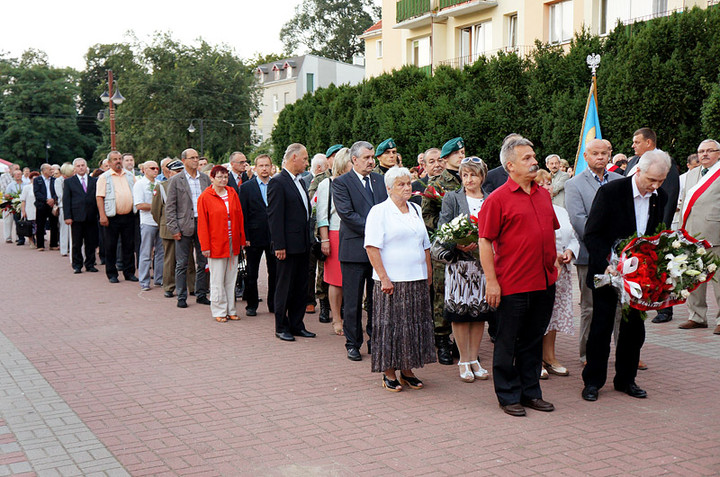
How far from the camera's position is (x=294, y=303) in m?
8.66

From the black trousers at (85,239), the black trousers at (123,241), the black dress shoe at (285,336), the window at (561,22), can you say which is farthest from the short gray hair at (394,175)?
the window at (561,22)

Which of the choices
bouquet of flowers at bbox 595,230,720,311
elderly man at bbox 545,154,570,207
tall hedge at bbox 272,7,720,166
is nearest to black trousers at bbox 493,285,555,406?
bouquet of flowers at bbox 595,230,720,311

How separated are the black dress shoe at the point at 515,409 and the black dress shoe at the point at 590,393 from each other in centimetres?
69

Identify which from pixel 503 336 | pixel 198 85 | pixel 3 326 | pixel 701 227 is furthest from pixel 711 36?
pixel 198 85

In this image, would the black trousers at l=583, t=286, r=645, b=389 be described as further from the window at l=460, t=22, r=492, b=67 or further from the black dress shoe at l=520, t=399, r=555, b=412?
the window at l=460, t=22, r=492, b=67

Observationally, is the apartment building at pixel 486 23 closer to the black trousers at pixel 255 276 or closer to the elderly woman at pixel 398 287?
the black trousers at pixel 255 276

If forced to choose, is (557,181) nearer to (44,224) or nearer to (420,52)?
(44,224)

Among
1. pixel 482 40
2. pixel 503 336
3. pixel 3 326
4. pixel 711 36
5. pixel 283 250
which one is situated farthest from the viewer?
pixel 482 40

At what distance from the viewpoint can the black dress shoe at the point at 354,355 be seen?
293 inches

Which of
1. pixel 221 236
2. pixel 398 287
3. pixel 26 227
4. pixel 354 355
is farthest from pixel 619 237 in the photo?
pixel 26 227

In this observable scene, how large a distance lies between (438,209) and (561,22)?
74.1 feet

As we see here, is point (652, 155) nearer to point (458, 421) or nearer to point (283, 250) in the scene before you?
point (458, 421)

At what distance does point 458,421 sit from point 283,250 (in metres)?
3.42

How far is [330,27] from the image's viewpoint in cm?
6775
